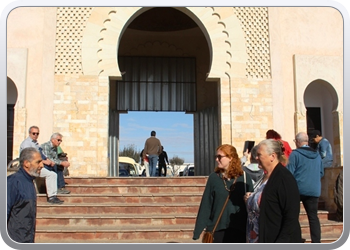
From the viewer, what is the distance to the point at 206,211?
3.66m

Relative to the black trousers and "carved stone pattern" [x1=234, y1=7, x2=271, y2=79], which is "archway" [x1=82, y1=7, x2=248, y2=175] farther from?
the black trousers

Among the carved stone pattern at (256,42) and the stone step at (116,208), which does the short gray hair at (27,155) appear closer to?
the stone step at (116,208)

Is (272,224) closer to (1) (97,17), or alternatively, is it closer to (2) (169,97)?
(1) (97,17)

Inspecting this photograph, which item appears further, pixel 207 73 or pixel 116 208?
pixel 207 73

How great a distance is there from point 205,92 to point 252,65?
5.29 metres

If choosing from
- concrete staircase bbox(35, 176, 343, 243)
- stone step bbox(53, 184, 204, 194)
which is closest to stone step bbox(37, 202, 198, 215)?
concrete staircase bbox(35, 176, 343, 243)

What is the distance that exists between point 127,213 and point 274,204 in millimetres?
4030

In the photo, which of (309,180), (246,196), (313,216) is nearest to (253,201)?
(246,196)

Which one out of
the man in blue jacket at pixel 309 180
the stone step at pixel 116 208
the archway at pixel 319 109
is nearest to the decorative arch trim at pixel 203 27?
the archway at pixel 319 109

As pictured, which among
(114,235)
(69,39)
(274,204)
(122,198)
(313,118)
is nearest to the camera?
(274,204)

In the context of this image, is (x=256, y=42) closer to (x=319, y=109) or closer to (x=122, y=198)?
(x=319, y=109)

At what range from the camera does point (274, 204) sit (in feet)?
10.3

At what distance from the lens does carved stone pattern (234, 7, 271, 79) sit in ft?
33.3

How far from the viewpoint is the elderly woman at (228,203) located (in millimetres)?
3553
